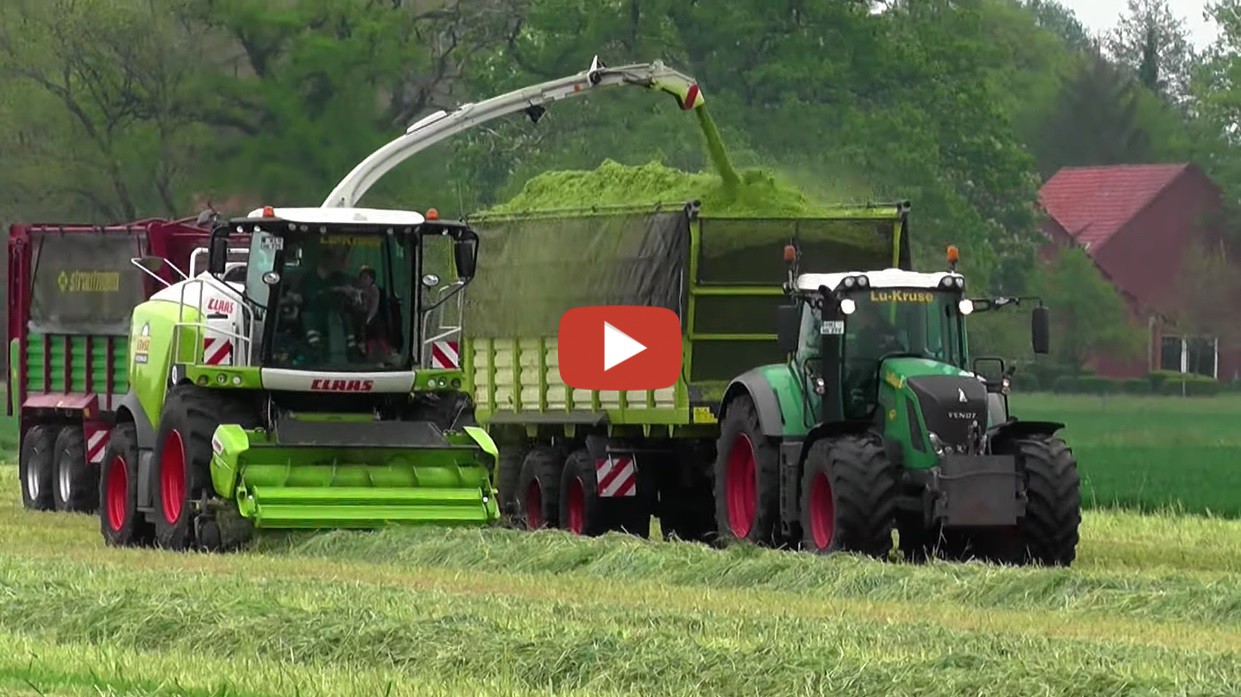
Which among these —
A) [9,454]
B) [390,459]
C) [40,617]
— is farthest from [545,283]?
[9,454]

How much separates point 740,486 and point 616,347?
194cm

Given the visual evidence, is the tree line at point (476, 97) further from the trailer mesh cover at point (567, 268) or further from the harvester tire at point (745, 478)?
the harvester tire at point (745, 478)

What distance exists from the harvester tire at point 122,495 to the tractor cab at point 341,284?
1.60m

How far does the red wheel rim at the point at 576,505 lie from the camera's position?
69.4ft

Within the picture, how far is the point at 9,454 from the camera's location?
36719 mm

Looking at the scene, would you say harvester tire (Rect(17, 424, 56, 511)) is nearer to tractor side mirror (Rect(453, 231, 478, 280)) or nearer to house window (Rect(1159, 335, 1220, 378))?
tractor side mirror (Rect(453, 231, 478, 280))

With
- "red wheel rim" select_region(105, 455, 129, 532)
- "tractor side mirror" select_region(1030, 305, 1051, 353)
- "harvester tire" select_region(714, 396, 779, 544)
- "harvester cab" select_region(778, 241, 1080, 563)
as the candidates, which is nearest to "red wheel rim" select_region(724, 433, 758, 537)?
"harvester tire" select_region(714, 396, 779, 544)

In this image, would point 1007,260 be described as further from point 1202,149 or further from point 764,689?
point 764,689

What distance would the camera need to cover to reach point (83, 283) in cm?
2570

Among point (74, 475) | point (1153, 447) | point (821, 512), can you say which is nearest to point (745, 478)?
point (821, 512)

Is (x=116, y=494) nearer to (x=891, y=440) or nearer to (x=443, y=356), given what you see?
(x=443, y=356)

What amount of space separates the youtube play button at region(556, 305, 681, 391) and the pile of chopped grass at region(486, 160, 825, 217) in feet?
3.00

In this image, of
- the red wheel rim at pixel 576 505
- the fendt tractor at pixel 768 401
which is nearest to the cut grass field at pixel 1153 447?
the fendt tractor at pixel 768 401

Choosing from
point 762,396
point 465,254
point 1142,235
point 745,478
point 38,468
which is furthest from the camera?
point 1142,235
